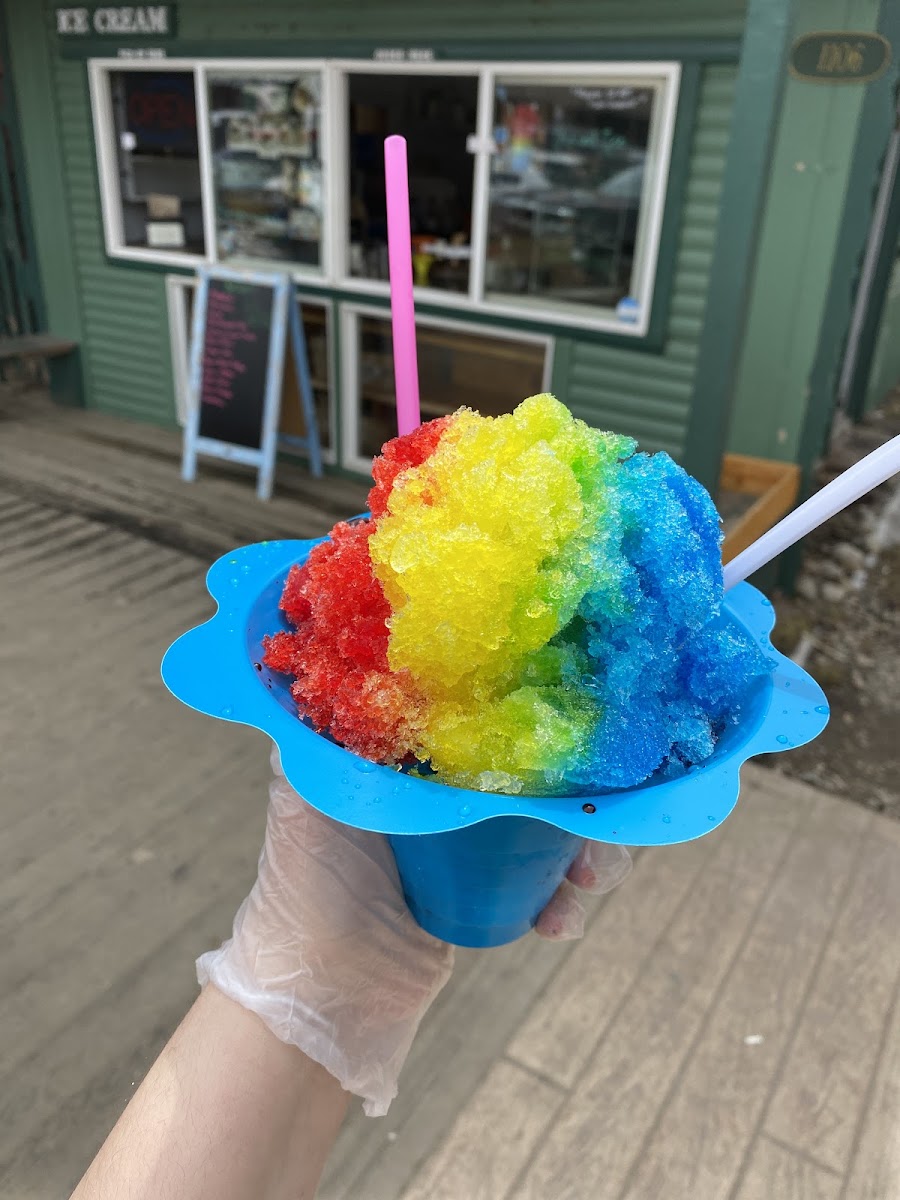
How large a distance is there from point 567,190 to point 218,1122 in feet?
14.0

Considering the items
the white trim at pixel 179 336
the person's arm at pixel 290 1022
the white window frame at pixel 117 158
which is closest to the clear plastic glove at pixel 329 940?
the person's arm at pixel 290 1022

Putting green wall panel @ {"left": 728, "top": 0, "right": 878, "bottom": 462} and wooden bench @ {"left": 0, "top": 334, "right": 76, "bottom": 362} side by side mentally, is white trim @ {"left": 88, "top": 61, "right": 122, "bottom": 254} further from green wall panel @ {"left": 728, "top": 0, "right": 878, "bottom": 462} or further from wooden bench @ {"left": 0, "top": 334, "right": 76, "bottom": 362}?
green wall panel @ {"left": 728, "top": 0, "right": 878, "bottom": 462}

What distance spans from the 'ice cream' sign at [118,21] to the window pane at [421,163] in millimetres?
1257

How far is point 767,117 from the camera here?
8.79 ft

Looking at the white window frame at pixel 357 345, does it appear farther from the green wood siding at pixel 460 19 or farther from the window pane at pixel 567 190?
the green wood siding at pixel 460 19

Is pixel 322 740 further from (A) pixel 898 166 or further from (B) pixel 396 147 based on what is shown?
(A) pixel 898 166

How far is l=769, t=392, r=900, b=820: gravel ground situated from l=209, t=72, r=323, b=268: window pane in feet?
11.1

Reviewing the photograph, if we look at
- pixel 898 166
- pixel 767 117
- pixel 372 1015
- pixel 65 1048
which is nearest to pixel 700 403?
pixel 767 117

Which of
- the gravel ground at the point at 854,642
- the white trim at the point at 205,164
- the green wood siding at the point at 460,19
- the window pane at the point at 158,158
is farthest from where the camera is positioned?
the window pane at the point at 158,158

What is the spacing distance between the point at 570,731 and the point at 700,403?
2660 millimetres

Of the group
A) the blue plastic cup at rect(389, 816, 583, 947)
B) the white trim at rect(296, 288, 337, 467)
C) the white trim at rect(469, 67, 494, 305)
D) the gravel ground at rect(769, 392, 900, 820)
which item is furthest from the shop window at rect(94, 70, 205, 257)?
the blue plastic cup at rect(389, 816, 583, 947)

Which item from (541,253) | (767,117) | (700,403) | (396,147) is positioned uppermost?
(767,117)

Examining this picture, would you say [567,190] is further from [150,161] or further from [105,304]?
[105,304]

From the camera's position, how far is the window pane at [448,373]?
4617mm
